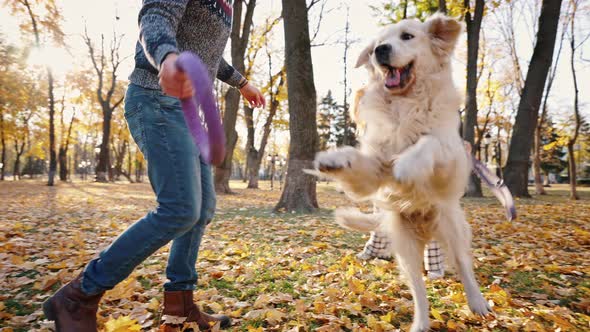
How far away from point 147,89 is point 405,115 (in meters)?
1.62

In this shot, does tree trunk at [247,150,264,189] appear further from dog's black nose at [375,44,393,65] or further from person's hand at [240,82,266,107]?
dog's black nose at [375,44,393,65]

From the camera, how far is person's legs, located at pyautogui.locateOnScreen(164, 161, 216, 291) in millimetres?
2174

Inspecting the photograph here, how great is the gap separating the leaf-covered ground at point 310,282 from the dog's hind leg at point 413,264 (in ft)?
0.43

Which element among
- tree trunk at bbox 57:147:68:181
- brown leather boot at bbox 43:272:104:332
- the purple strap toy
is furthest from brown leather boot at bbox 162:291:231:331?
tree trunk at bbox 57:147:68:181

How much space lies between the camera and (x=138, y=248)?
175 cm

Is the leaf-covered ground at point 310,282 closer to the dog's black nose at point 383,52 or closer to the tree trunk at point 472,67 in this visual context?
the dog's black nose at point 383,52

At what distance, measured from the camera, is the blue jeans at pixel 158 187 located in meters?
1.75

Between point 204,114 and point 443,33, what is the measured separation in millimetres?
1950

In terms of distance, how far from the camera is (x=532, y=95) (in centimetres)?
1099

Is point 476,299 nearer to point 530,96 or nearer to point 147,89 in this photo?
point 147,89

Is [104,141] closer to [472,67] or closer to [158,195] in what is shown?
[472,67]

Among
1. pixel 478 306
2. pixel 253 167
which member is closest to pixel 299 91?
pixel 478 306

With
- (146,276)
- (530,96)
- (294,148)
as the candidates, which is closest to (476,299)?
(146,276)

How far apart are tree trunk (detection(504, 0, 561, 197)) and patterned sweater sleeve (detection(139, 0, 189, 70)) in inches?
475
